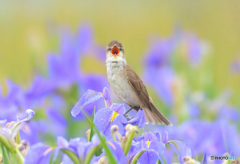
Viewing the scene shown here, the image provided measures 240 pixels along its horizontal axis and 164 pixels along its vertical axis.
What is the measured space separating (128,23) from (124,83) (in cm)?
714

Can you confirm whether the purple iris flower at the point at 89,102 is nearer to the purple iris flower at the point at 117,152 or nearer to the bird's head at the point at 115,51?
the purple iris flower at the point at 117,152

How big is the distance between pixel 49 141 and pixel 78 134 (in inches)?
5.7

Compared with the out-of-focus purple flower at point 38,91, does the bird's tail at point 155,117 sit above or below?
below

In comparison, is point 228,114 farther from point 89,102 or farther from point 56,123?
point 89,102

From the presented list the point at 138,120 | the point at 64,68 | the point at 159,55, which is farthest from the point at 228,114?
the point at 138,120

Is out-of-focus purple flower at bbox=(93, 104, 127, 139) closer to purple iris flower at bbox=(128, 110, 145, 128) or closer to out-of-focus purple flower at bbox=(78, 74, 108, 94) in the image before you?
purple iris flower at bbox=(128, 110, 145, 128)

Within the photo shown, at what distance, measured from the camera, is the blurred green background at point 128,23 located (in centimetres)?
591

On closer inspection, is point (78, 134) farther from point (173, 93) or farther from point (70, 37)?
point (70, 37)

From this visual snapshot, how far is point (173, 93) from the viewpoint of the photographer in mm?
2992

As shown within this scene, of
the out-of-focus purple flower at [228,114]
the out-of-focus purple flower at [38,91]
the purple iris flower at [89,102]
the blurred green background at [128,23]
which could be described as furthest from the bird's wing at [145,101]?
the blurred green background at [128,23]

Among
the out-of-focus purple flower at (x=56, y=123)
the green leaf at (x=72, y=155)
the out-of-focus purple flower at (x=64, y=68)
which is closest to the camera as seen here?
the green leaf at (x=72, y=155)

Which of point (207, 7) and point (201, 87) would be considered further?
point (207, 7)

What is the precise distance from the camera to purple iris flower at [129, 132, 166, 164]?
1.19 meters

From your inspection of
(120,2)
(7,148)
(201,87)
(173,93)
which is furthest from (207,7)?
(7,148)
